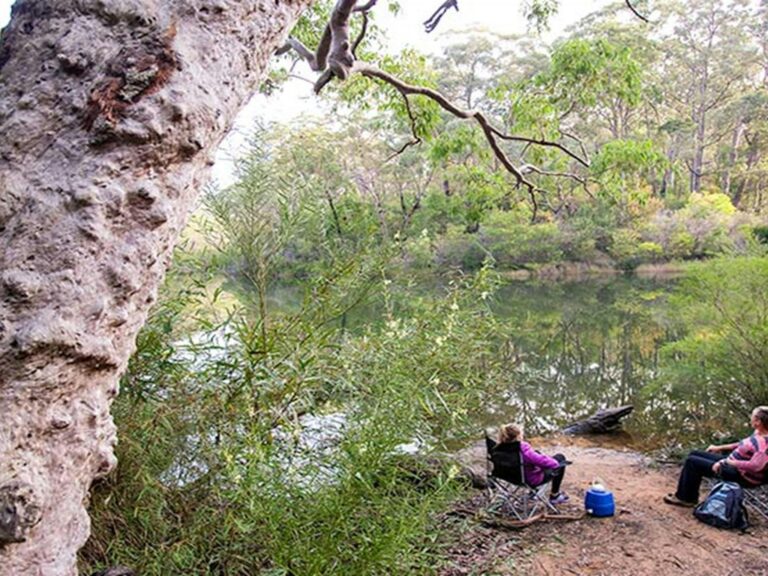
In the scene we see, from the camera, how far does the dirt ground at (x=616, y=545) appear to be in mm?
2977

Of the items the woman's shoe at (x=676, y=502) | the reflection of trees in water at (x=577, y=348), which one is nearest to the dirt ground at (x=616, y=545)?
the woman's shoe at (x=676, y=502)

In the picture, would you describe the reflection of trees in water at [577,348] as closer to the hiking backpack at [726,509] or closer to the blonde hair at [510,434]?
the blonde hair at [510,434]

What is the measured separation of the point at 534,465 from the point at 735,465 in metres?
1.17

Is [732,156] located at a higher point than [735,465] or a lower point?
higher

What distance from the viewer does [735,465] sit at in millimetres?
3641

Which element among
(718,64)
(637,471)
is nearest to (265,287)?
(637,471)

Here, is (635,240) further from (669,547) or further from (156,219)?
(156,219)

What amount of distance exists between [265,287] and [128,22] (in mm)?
1208

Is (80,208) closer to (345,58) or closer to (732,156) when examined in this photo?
(345,58)

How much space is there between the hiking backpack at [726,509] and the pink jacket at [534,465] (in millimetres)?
911

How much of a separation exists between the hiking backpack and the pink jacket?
0.91 meters

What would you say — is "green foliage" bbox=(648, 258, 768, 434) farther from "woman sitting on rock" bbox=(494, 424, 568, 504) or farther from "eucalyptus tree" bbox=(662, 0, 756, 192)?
"eucalyptus tree" bbox=(662, 0, 756, 192)

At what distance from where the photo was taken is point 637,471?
17.6 ft

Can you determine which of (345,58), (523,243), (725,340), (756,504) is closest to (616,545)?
(756,504)
